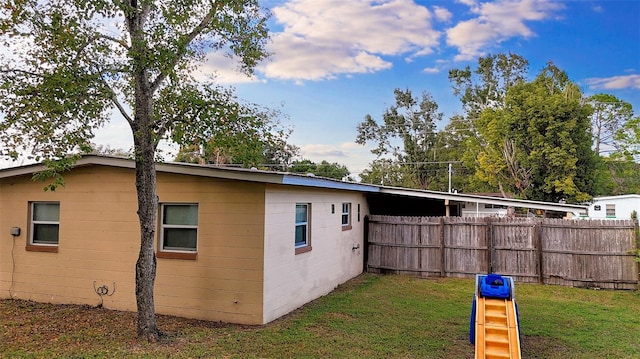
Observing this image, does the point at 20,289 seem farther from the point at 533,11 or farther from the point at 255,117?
the point at 533,11

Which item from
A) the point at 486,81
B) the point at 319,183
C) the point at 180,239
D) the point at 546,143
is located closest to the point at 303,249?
the point at 319,183

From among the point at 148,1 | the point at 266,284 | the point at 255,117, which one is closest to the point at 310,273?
the point at 266,284

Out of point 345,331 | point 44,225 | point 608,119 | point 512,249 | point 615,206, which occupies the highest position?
point 608,119

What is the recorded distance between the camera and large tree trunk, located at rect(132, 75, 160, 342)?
5770 mm

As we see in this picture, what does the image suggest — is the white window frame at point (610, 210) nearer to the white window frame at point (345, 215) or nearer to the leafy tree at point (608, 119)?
the leafy tree at point (608, 119)

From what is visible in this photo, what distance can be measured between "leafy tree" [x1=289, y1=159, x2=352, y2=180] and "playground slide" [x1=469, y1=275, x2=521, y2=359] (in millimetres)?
34241

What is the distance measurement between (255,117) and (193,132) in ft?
2.88

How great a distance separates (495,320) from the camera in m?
5.58

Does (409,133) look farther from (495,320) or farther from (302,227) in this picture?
(495,320)

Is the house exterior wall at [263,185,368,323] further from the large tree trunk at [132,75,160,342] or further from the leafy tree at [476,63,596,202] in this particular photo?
the leafy tree at [476,63,596,202]

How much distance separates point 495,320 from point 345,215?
231 inches

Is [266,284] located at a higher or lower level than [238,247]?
lower

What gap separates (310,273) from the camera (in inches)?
336

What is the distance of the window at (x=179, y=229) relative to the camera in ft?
24.2
